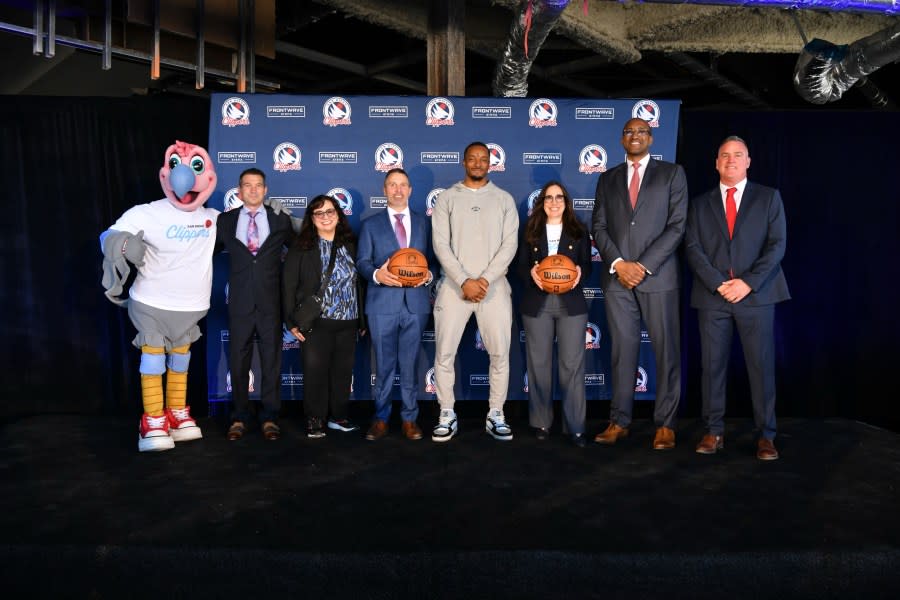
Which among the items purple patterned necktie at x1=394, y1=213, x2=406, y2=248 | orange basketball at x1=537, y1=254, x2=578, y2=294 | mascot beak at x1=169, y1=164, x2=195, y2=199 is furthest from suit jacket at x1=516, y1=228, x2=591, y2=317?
mascot beak at x1=169, y1=164, x2=195, y2=199

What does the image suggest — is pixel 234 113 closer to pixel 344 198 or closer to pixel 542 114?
pixel 344 198

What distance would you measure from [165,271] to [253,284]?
0.48 m

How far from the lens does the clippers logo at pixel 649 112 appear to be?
459 centimetres

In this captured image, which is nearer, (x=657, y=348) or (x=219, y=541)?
(x=219, y=541)

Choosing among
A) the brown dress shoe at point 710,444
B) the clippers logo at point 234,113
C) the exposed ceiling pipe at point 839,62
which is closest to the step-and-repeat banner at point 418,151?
the clippers logo at point 234,113

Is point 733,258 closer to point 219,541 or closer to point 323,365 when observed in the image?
point 323,365

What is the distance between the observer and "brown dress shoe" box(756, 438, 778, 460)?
3.63 metres

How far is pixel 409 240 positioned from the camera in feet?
13.4

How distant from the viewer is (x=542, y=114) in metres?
4.60

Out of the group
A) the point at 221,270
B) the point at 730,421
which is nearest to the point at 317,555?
the point at 221,270

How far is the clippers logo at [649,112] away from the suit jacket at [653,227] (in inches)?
33.6

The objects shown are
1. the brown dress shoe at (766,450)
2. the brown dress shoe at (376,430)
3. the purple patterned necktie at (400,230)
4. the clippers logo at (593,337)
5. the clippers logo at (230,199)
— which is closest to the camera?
the brown dress shoe at (766,450)

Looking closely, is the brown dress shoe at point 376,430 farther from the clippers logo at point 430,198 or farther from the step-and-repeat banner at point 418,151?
the clippers logo at point 430,198

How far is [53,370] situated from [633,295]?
4.13 metres
